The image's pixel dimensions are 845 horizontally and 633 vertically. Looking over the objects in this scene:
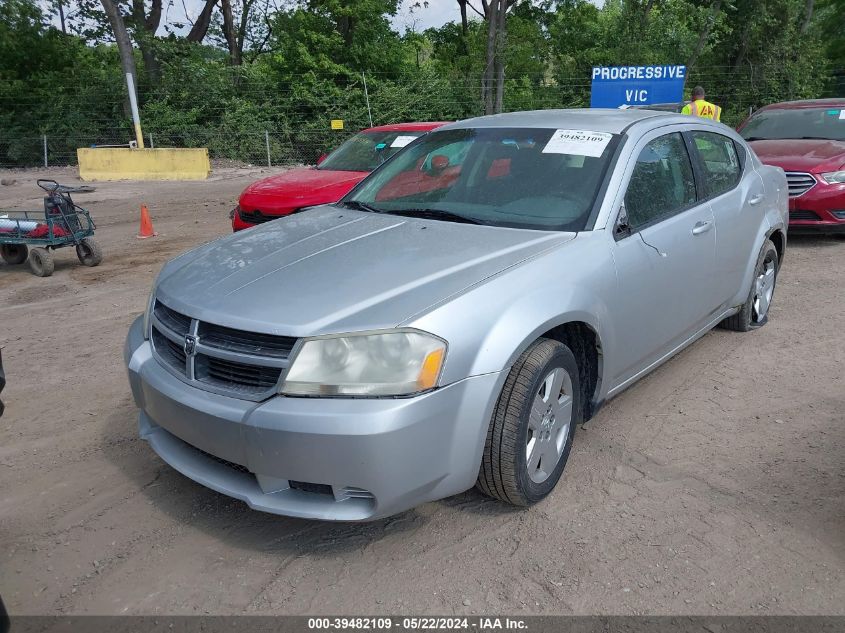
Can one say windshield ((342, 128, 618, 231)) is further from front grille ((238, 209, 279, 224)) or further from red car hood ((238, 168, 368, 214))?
front grille ((238, 209, 279, 224))

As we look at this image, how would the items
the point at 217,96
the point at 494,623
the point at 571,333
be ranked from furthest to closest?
the point at 217,96 < the point at 571,333 < the point at 494,623

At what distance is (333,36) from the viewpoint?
2402 centimetres

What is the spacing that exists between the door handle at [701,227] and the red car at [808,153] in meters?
4.85

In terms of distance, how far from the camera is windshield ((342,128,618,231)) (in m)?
3.59

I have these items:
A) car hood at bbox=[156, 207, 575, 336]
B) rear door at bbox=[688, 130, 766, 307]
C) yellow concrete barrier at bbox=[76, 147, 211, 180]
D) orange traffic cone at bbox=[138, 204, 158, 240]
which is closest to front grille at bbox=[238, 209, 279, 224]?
orange traffic cone at bbox=[138, 204, 158, 240]

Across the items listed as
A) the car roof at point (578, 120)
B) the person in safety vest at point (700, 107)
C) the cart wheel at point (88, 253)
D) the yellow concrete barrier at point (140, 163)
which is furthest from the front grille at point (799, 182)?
the yellow concrete barrier at point (140, 163)

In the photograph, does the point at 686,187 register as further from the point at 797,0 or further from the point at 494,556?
the point at 797,0

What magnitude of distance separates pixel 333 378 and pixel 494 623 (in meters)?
1.01

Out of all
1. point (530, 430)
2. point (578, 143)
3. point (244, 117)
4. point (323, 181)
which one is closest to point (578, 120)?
point (578, 143)

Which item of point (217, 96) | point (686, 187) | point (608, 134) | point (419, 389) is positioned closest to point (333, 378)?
point (419, 389)

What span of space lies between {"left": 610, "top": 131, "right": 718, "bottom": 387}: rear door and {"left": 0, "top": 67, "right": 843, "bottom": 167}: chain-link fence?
1823 cm

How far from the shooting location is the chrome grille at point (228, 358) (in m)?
2.64

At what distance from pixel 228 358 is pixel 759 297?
4.27 m

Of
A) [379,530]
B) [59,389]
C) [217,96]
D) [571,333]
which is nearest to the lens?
[379,530]
